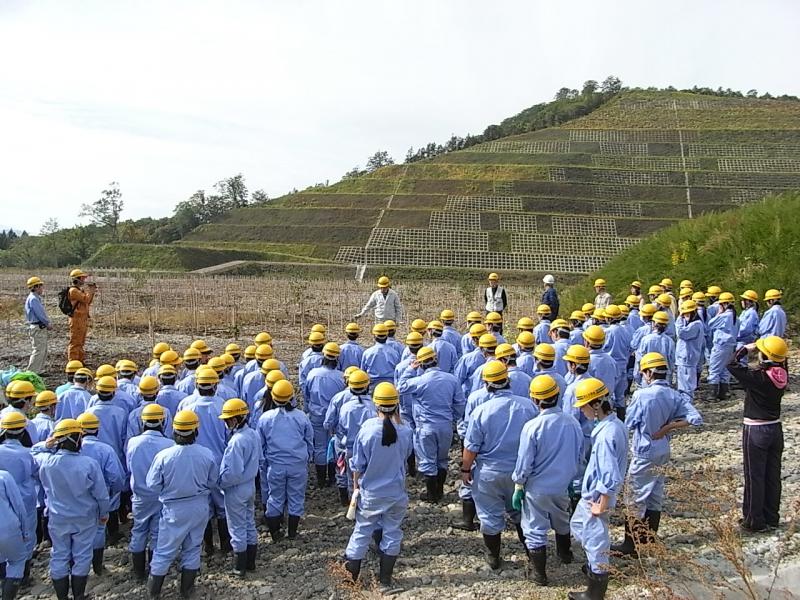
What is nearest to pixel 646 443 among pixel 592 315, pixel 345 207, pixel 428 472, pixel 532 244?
pixel 428 472

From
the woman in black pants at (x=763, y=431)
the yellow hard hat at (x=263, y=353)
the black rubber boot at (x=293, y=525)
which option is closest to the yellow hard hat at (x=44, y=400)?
the yellow hard hat at (x=263, y=353)

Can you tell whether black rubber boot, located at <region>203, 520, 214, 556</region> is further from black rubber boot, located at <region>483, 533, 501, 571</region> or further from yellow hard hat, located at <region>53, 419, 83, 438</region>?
black rubber boot, located at <region>483, 533, 501, 571</region>

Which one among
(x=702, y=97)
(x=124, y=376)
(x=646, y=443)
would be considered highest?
(x=702, y=97)

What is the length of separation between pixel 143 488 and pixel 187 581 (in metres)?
0.99

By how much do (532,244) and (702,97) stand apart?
206 ft

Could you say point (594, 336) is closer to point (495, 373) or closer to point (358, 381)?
point (495, 373)

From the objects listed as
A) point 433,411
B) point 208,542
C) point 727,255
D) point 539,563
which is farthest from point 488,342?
point 727,255

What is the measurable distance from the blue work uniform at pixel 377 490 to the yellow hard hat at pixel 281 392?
1.25 metres

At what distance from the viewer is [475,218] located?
58.6 metres

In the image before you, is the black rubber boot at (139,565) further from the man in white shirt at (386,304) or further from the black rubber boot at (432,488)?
the man in white shirt at (386,304)

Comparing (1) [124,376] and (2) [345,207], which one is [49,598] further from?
(2) [345,207]

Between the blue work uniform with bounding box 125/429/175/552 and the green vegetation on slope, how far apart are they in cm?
1367

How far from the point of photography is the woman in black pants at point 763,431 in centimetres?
554

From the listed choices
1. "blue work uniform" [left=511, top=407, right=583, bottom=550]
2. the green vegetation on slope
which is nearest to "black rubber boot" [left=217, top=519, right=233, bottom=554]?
"blue work uniform" [left=511, top=407, right=583, bottom=550]
